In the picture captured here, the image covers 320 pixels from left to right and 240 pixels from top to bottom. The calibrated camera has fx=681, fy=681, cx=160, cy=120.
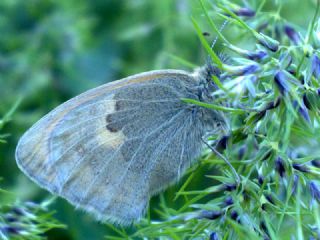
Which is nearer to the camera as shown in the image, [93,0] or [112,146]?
[112,146]

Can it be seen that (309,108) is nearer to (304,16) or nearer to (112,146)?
(112,146)

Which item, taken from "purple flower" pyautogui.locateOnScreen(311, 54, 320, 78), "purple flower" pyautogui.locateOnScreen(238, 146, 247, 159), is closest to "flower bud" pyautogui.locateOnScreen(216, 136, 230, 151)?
"purple flower" pyautogui.locateOnScreen(238, 146, 247, 159)

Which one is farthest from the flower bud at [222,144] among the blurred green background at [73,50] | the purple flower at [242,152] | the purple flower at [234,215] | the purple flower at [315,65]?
the blurred green background at [73,50]

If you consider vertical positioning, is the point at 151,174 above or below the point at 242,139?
below

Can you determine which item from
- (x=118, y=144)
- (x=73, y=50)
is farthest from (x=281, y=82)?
(x=73, y=50)

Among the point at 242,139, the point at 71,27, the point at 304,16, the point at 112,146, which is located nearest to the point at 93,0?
the point at 71,27

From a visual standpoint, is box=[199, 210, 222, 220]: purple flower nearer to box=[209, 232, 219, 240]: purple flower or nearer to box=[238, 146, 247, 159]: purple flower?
box=[209, 232, 219, 240]: purple flower

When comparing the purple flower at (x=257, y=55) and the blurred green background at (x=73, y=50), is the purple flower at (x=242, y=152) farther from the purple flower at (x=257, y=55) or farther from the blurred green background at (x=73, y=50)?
the blurred green background at (x=73, y=50)
